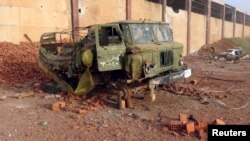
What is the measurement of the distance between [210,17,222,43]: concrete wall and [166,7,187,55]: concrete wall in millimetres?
7605

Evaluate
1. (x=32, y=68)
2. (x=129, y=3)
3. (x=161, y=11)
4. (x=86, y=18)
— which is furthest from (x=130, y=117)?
(x=161, y=11)

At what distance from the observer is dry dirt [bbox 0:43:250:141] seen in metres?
6.48

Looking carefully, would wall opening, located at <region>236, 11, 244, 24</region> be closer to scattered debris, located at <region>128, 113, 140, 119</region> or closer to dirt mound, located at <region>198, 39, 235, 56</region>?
dirt mound, located at <region>198, 39, 235, 56</region>

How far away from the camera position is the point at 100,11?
17562 mm

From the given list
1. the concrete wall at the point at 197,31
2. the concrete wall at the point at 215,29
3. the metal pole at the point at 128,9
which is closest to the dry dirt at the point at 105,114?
the metal pole at the point at 128,9

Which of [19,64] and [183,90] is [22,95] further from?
[183,90]

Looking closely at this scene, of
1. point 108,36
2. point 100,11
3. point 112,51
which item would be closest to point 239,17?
point 100,11

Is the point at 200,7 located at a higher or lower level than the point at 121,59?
higher

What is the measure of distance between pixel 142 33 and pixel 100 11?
9015mm

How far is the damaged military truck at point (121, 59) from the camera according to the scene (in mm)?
8258

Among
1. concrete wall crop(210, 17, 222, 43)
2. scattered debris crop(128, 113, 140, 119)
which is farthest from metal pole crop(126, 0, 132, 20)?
concrete wall crop(210, 17, 222, 43)

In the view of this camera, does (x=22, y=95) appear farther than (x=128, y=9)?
No

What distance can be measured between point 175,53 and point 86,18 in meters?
7.98

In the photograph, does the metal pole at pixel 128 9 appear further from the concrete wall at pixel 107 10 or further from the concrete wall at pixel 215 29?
the concrete wall at pixel 215 29
